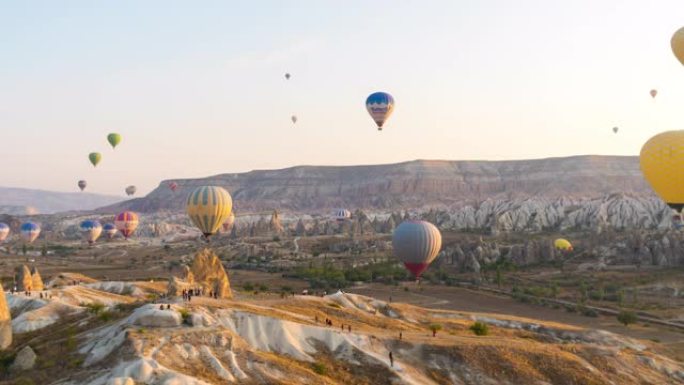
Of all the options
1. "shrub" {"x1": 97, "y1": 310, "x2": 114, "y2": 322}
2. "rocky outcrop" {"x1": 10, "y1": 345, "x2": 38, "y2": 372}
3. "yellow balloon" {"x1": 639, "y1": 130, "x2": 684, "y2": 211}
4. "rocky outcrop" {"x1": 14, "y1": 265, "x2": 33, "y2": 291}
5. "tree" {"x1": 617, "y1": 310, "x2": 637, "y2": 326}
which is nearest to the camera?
"rocky outcrop" {"x1": 10, "y1": 345, "x2": 38, "y2": 372}

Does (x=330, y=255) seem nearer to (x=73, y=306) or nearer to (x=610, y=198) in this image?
(x=610, y=198)

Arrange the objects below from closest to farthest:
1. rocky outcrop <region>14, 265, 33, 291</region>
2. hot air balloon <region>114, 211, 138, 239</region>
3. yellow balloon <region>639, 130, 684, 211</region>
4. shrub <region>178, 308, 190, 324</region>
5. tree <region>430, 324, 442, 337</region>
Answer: shrub <region>178, 308, 190, 324</region>
tree <region>430, 324, 442, 337</region>
yellow balloon <region>639, 130, 684, 211</region>
rocky outcrop <region>14, 265, 33, 291</region>
hot air balloon <region>114, 211, 138, 239</region>

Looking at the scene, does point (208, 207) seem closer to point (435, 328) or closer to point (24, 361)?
point (435, 328)

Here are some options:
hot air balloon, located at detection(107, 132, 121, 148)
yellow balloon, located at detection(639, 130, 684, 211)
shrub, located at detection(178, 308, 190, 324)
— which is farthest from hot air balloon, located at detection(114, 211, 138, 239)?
yellow balloon, located at detection(639, 130, 684, 211)

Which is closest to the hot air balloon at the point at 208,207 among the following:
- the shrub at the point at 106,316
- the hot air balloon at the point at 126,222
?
the shrub at the point at 106,316

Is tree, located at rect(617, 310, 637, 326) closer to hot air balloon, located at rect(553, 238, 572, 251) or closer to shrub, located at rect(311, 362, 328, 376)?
shrub, located at rect(311, 362, 328, 376)

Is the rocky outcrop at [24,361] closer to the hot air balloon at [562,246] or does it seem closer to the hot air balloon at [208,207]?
the hot air balloon at [208,207]

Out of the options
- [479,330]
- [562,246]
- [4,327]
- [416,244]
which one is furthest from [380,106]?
[4,327]
